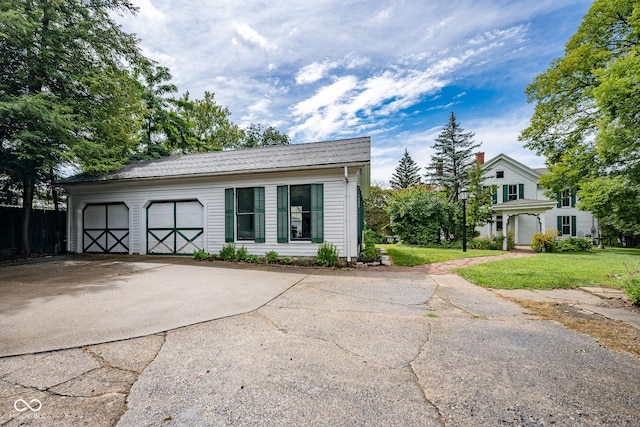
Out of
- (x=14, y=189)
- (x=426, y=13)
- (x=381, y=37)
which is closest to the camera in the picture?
(x=426, y=13)

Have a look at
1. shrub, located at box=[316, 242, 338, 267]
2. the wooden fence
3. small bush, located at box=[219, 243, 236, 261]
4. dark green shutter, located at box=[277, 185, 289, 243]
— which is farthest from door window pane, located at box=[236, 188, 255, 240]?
the wooden fence

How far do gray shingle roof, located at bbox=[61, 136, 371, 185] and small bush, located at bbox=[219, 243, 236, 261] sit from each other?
8.46 ft

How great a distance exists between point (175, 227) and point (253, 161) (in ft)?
13.2

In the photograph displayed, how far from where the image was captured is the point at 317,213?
8812 mm

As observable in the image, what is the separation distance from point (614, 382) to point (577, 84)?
1562 cm

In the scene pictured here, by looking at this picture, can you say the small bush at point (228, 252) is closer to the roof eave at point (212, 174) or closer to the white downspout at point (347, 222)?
the roof eave at point (212, 174)

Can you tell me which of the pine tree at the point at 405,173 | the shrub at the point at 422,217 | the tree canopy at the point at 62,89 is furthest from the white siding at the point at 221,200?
the pine tree at the point at 405,173

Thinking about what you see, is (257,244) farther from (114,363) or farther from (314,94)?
(314,94)

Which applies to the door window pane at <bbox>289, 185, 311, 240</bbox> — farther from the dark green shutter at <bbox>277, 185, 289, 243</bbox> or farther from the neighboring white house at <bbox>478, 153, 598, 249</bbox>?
the neighboring white house at <bbox>478, 153, 598, 249</bbox>

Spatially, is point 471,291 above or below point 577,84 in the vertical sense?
below

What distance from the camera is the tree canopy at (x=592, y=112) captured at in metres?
6.72

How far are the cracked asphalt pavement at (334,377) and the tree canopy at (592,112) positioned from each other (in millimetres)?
6418

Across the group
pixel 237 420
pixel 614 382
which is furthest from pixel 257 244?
pixel 614 382

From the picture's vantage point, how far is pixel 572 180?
459 inches
